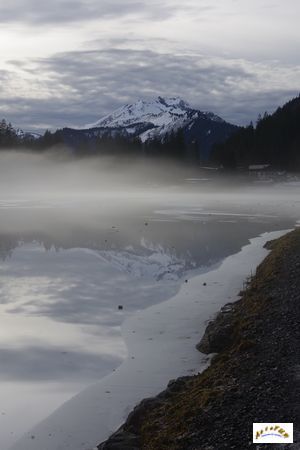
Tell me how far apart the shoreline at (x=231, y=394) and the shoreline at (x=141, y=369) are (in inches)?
19.1

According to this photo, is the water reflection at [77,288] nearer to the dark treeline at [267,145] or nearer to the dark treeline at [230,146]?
the dark treeline at [267,145]

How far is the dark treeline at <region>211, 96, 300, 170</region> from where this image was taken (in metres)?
141

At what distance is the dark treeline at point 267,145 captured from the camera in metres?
141

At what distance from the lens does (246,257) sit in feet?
84.8

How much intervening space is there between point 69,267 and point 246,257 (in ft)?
27.6

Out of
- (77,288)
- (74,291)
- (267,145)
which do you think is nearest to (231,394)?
(74,291)

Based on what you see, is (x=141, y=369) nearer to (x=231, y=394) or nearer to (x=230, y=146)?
(x=231, y=394)

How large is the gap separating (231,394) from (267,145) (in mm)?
145965

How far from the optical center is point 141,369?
11430 millimetres

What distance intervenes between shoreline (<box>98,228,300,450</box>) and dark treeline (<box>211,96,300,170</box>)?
130168mm

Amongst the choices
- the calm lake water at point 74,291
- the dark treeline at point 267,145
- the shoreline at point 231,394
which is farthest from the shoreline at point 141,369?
the dark treeline at point 267,145

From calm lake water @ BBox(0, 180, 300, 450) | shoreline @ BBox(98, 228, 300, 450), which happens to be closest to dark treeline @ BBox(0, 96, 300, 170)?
calm lake water @ BBox(0, 180, 300, 450)

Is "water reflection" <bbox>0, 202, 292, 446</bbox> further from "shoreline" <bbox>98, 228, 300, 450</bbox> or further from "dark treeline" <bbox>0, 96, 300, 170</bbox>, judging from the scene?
"dark treeline" <bbox>0, 96, 300, 170</bbox>

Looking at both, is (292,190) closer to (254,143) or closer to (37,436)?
(254,143)
